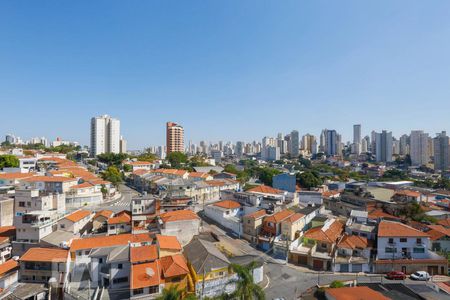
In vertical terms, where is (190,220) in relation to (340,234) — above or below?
above

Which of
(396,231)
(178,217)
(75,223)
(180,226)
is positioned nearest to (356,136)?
(396,231)

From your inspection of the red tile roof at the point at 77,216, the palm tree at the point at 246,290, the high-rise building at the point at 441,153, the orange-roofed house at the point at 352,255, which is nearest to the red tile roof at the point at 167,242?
the palm tree at the point at 246,290

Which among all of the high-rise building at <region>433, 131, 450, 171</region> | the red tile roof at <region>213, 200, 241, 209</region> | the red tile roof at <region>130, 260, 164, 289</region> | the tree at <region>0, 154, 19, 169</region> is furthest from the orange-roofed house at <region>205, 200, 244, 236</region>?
the high-rise building at <region>433, 131, 450, 171</region>

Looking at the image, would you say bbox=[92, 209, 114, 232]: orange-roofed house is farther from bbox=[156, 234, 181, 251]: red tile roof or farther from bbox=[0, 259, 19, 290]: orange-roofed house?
bbox=[156, 234, 181, 251]: red tile roof

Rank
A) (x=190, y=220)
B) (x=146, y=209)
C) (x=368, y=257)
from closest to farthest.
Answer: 1. (x=368, y=257)
2. (x=190, y=220)
3. (x=146, y=209)

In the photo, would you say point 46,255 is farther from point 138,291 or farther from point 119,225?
point 138,291

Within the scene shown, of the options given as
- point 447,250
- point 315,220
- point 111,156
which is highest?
point 111,156

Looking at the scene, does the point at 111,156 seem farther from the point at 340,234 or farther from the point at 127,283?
the point at 340,234

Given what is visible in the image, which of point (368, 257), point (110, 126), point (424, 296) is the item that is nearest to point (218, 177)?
point (368, 257)
